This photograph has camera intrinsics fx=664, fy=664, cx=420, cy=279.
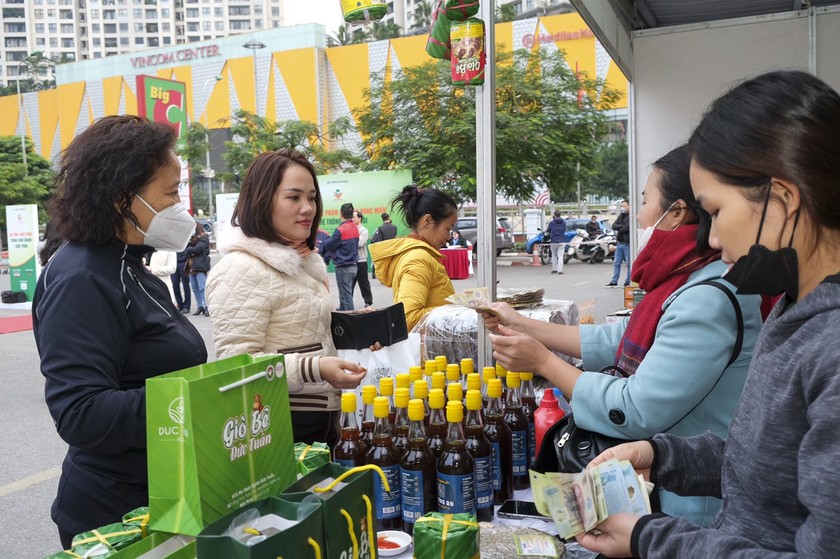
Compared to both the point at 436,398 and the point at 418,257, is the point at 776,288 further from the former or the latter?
the point at 418,257

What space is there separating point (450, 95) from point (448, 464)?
19.0m

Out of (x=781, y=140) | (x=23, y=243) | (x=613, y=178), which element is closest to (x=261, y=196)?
(x=781, y=140)

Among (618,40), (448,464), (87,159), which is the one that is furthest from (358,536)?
(618,40)

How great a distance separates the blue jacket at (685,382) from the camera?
1516 millimetres

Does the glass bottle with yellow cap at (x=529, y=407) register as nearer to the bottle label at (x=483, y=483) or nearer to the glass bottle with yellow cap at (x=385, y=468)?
the bottle label at (x=483, y=483)

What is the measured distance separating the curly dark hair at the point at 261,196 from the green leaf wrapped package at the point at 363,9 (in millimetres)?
902

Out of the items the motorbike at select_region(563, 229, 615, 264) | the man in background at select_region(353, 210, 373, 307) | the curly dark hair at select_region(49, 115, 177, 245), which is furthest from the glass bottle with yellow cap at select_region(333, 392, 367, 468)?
the motorbike at select_region(563, 229, 615, 264)

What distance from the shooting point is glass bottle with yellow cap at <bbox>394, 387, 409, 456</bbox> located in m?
1.79

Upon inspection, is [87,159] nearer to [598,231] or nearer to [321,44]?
[598,231]

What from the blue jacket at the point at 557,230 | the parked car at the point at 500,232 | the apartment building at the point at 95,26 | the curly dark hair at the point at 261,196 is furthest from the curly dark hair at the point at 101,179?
the apartment building at the point at 95,26

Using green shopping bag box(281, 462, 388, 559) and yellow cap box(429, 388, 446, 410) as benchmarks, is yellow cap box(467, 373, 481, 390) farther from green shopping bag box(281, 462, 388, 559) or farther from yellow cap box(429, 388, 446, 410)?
green shopping bag box(281, 462, 388, 559)

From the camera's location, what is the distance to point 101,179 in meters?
1.80

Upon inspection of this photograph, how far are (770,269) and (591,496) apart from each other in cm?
51

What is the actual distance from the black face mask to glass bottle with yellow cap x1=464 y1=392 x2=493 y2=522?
837mm
